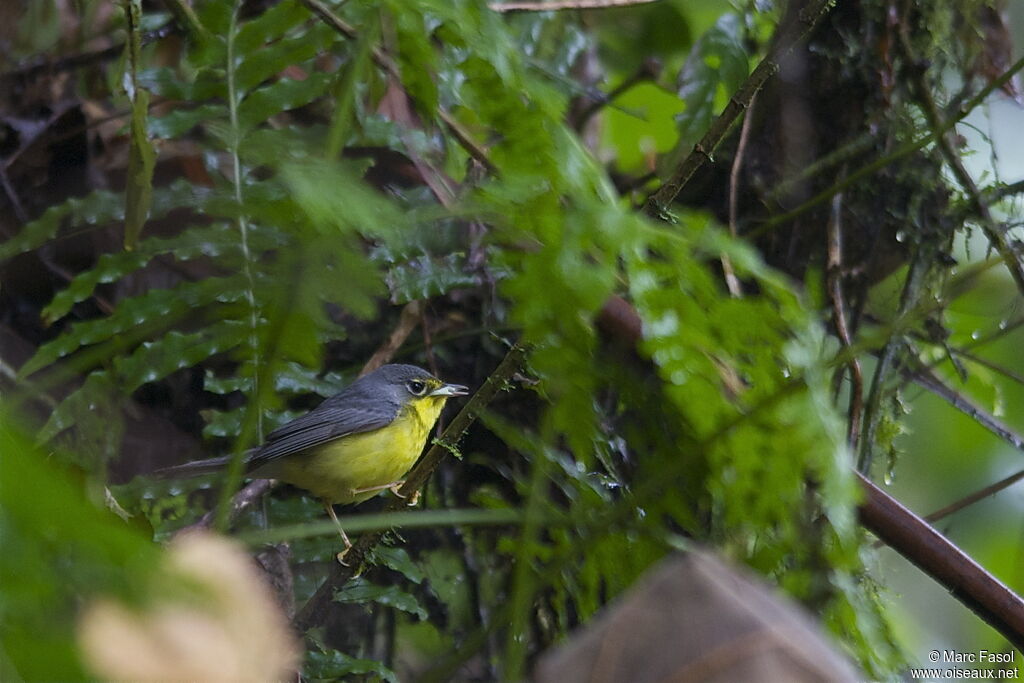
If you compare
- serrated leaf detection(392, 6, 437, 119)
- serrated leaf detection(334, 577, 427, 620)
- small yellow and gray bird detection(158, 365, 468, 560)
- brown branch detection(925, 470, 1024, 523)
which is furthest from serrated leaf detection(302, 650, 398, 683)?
brown branch detection(925, 470, 1024, 523)

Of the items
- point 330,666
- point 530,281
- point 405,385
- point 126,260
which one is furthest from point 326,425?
point 530,281

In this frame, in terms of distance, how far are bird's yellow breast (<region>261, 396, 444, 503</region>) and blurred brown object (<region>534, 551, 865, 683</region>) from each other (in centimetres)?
238

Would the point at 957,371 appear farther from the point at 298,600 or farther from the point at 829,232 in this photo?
the point at 298,600

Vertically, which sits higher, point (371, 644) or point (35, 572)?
point (35, 572)

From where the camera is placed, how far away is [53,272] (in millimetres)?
3283

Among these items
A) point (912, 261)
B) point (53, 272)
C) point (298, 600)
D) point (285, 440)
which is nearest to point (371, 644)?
point (298, 600)

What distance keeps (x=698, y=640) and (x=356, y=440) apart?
2.92 meters

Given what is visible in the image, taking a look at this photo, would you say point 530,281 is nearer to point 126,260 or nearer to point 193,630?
point 193,630

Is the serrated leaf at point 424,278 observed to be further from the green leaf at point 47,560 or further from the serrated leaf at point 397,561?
the green leaf at point 47,560

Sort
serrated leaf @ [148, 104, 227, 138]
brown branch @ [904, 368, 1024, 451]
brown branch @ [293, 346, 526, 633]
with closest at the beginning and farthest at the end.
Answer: brown branch @ [293, 346, 526, 633]
serrated leaf @ [148, 104, 227, 138]
brown branch @ [904, 368, 1024, 451]

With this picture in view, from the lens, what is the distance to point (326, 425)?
3455 mm

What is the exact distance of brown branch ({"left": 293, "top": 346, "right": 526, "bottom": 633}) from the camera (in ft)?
6.68

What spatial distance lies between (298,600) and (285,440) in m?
0.55

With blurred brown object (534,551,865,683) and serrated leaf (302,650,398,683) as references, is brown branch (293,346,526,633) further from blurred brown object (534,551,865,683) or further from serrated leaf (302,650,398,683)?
blurred brown object (534,551,865,683)
